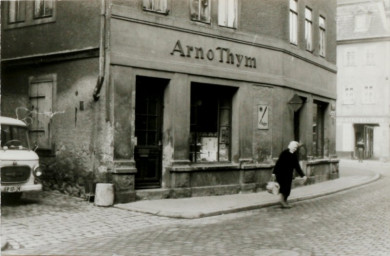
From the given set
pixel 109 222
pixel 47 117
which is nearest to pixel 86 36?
pixel 47 117

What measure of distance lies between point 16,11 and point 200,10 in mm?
5395

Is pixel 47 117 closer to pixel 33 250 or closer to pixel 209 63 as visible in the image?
pixel 209 63

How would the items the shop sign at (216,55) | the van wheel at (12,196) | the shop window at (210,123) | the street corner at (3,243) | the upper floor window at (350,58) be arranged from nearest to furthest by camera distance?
the street corner at (3,243) → the van wheel at (12,196) → the shop sign at (216,55) → the shop window at (210,123) → the upper floor window at (350,58)

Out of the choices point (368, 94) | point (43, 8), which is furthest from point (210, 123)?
point (368, 94)

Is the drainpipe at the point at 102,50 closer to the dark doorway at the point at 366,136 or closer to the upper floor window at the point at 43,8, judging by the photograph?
the upper floor window at the point at 43,8

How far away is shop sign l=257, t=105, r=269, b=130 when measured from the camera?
1545 centimetres

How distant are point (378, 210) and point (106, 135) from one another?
6.86m

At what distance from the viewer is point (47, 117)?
517 inches

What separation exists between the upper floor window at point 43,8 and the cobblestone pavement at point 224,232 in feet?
17.7

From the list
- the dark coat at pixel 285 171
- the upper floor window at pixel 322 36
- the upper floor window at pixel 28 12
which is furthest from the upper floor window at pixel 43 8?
the upper floor window at pixel 322 36

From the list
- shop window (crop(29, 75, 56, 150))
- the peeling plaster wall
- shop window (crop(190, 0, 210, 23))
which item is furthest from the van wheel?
shop window (crop(190, 0, 210, 23))

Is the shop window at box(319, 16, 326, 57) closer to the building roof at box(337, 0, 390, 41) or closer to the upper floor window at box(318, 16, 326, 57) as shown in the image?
the upper floor window at box(318, 16, 326, 57)

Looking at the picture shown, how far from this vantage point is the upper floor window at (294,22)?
56.9 feet

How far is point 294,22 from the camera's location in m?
17.6
